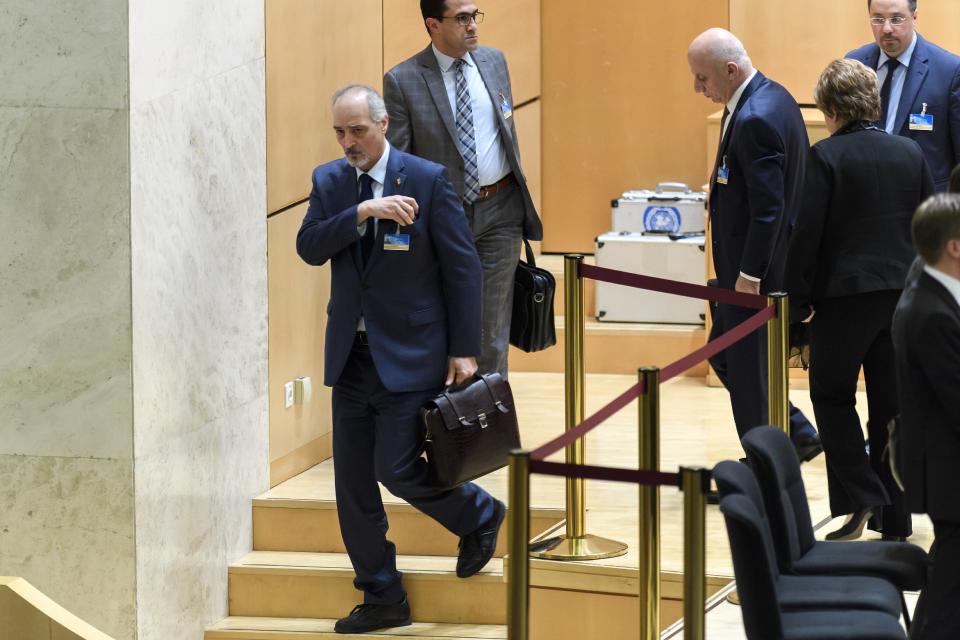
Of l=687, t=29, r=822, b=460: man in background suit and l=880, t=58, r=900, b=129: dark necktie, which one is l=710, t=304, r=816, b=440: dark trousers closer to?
l=687, t=29, r=822, b=460: man in background suit

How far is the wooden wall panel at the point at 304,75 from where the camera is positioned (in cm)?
574

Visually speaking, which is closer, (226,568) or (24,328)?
(24,328)

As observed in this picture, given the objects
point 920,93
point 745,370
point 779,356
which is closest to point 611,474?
point 779,356

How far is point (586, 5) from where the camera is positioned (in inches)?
325

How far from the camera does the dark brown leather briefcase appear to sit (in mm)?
4785

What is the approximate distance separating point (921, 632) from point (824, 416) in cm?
122

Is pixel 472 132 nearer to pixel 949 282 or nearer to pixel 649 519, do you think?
pixel 649 519

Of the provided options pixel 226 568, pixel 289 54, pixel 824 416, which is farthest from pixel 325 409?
pixel 824 416

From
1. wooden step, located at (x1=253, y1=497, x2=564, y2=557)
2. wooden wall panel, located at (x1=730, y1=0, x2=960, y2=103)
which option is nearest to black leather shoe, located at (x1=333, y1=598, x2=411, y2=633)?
wooden step, located at (x1=253, y1=497, x2=564, y2=557)

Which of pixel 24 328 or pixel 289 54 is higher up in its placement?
pixel 289 54

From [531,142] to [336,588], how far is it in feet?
11.1

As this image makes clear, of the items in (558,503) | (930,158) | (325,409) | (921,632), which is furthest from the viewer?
(325,409)

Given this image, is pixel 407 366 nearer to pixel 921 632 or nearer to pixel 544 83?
pixel 921 632

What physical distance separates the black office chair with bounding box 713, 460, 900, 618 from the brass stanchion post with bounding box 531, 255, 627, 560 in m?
1.22
